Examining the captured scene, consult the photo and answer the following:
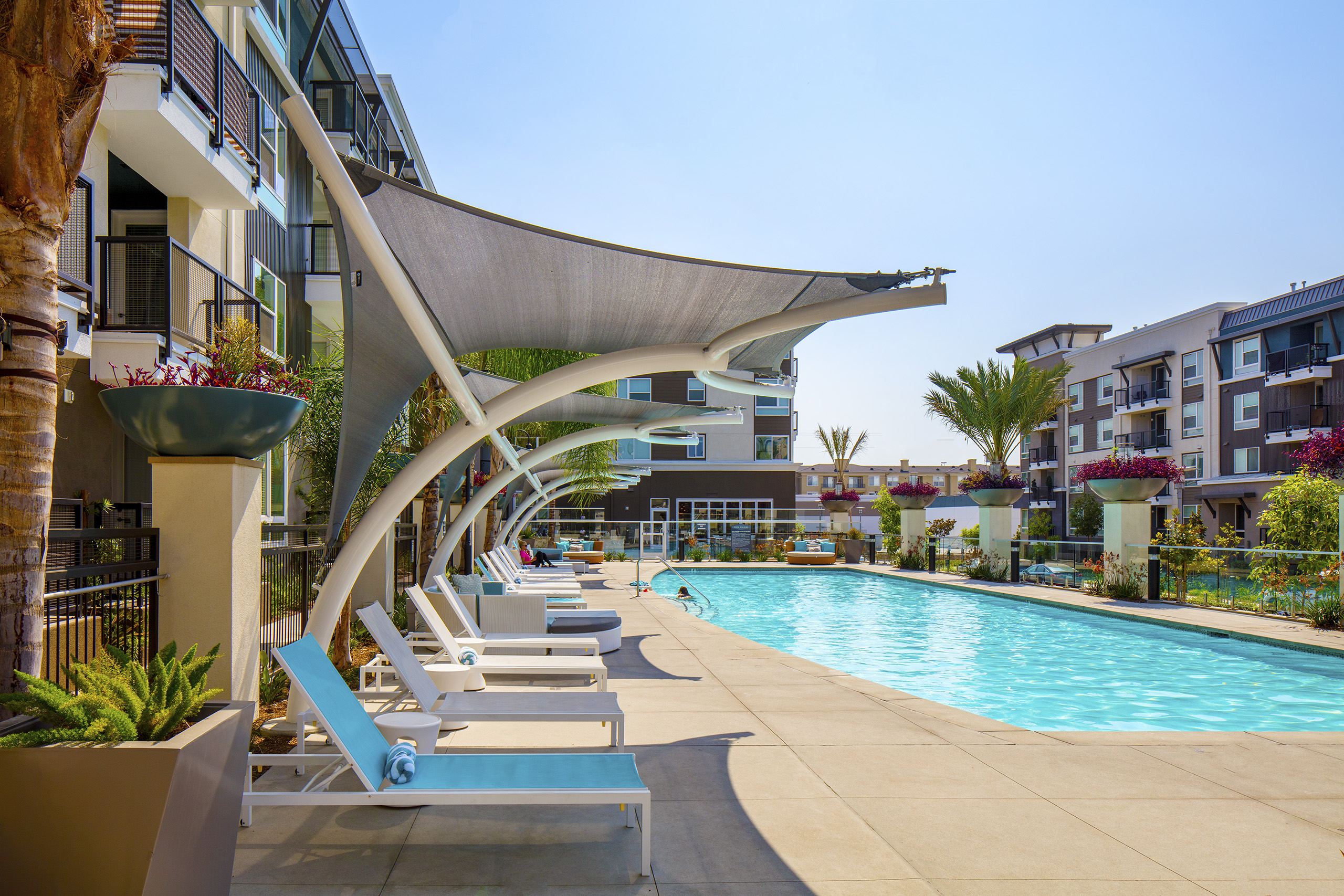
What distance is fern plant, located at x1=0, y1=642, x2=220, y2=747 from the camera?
2.52 metres

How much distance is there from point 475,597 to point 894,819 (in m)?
6.08

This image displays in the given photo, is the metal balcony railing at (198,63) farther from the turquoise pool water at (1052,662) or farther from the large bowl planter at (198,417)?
the turquoise pool water at (1052,662)

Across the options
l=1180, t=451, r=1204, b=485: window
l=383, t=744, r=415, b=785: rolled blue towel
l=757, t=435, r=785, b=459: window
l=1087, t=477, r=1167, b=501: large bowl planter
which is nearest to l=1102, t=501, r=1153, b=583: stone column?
l=1087, t=477, r=1167, b=501: large bowl planter

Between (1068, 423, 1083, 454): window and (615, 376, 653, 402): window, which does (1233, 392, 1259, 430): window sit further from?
(615, 376, 653, 402): window

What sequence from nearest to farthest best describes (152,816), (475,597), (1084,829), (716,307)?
(152,816) < (1084,829) < (716,307) < (475,597)

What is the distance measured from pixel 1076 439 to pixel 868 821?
45758 millimetres

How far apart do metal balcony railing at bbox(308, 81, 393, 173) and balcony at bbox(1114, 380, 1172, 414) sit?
3504 cm

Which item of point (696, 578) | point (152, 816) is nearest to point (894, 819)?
point (152, 816)

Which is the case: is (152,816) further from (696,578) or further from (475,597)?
(696,578)

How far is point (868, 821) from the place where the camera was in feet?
14.1

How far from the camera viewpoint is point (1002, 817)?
4.37 m

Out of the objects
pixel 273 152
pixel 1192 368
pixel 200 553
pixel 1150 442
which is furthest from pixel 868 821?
pixel 1150 442

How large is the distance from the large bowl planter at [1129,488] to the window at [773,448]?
23.5 meters

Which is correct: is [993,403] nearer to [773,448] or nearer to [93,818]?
[773,448]
